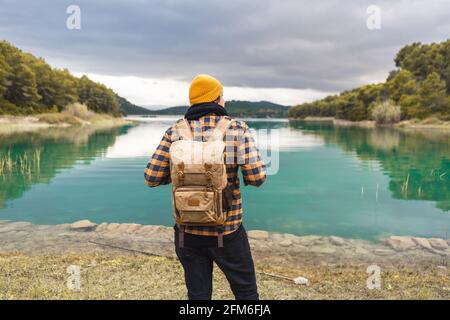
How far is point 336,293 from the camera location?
652 cm

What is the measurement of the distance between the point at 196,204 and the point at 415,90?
373ft

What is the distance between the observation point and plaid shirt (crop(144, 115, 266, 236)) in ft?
12.2

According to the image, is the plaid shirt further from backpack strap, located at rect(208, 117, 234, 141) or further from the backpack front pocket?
the backpack front pocket

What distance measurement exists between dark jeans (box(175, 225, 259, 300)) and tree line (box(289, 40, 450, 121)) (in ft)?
325

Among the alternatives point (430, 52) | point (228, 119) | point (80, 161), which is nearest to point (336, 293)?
point (228, 119)

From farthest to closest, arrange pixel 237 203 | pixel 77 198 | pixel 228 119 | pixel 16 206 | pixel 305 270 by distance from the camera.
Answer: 1. pixel 77 198
2. pixel 16 206
3. pixel 305 270
4. pixel 237 203
5. pixel 228 119

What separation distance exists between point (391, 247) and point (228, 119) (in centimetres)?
884

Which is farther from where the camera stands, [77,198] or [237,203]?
[77,198]

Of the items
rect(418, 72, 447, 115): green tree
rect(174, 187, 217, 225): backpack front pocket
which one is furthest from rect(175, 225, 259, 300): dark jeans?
rect(418, 72, 447, 115): green tree

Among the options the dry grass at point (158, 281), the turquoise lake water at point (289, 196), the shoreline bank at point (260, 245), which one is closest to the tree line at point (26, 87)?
the turquoise lake water at point (289, 196)

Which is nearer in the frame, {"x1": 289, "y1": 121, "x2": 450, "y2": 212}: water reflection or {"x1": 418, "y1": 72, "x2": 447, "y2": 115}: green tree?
{"x1": 289, "y1": 121, "x2": 450, "y2": 212}: water reflection

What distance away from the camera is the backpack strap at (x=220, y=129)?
3656mm

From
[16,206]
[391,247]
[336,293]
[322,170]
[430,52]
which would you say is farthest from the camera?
[430,52]
